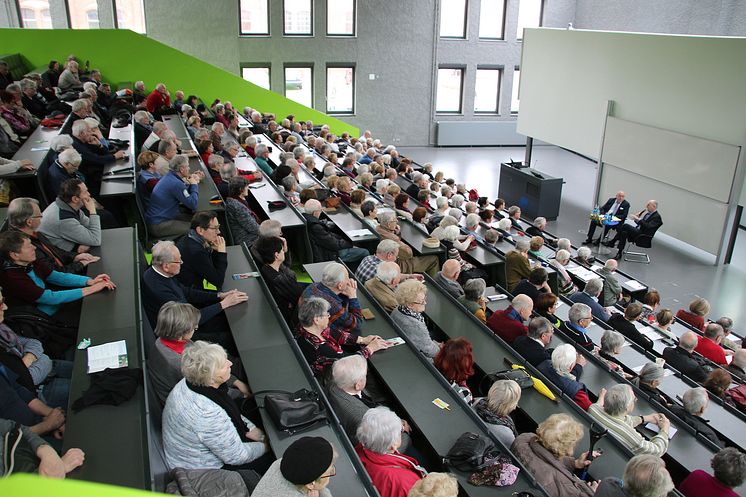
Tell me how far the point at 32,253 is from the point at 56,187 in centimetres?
237

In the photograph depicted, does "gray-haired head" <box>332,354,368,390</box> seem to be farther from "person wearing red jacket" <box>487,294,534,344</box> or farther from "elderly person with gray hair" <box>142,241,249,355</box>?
"person wearing red jacket" <box>487,294,534,344</box>

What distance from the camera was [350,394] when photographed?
3.49 meters

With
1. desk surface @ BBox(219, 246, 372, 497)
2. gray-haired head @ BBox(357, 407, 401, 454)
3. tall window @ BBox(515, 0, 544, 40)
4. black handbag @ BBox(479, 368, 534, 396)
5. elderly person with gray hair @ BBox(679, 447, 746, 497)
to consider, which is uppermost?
tall window @ BBox(515, 0, 544, 40)

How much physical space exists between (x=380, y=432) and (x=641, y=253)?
33.1 feet

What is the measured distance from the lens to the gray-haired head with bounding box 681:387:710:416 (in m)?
4.51

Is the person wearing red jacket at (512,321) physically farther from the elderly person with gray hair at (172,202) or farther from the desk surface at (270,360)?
the elderly person with gray hair at (172,202)

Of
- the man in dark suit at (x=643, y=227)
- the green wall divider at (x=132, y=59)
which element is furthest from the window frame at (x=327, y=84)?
the man in dark suit at (x=643, y=227)

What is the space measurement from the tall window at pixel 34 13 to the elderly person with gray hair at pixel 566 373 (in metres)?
17.7

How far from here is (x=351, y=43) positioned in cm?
1928

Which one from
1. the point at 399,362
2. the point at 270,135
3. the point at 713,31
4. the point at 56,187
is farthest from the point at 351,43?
the point at 399,362

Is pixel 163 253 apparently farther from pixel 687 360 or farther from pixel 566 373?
pixel 687 360

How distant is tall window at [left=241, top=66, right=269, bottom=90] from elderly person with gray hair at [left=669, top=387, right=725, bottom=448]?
17.0 m

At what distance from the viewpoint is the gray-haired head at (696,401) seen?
14.8 feet

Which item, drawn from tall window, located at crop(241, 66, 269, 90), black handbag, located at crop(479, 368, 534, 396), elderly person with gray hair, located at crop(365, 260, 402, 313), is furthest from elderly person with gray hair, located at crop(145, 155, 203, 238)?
tall window, located at crop(241, 66, 269, 90)
